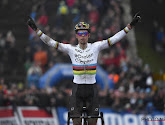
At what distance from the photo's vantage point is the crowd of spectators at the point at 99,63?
1877cm

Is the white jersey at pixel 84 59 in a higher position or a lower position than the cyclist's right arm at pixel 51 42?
lower

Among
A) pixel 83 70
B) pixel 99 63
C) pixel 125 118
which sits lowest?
pixel 125 118

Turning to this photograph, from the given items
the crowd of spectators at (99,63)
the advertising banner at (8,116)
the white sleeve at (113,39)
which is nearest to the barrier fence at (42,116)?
the advertising banner at (8,116)

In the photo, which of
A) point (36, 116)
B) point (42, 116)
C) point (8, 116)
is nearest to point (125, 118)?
point (42, 116)

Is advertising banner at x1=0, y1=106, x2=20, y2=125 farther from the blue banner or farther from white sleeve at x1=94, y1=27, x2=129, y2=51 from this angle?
white sleeve at x1=94, y1=27, x2=129, y2=51

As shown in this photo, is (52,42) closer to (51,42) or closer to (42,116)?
(51,42)

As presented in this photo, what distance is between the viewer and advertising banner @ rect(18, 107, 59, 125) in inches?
733

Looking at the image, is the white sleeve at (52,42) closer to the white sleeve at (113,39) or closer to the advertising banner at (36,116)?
the white sleeve at (113,39)

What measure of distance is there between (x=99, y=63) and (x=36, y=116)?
17.6ft

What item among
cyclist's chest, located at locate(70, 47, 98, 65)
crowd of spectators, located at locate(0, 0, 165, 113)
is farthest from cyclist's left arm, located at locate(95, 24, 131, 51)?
crowd of spectators, located at locate(0, 0, 165, 113)

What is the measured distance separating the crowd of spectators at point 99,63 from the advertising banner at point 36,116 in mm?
251

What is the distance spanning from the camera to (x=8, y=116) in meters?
18.9

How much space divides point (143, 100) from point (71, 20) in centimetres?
812

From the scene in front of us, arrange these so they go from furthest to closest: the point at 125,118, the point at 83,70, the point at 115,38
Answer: the point at 125,118 → the point at 115,38 → the point at 83,70
